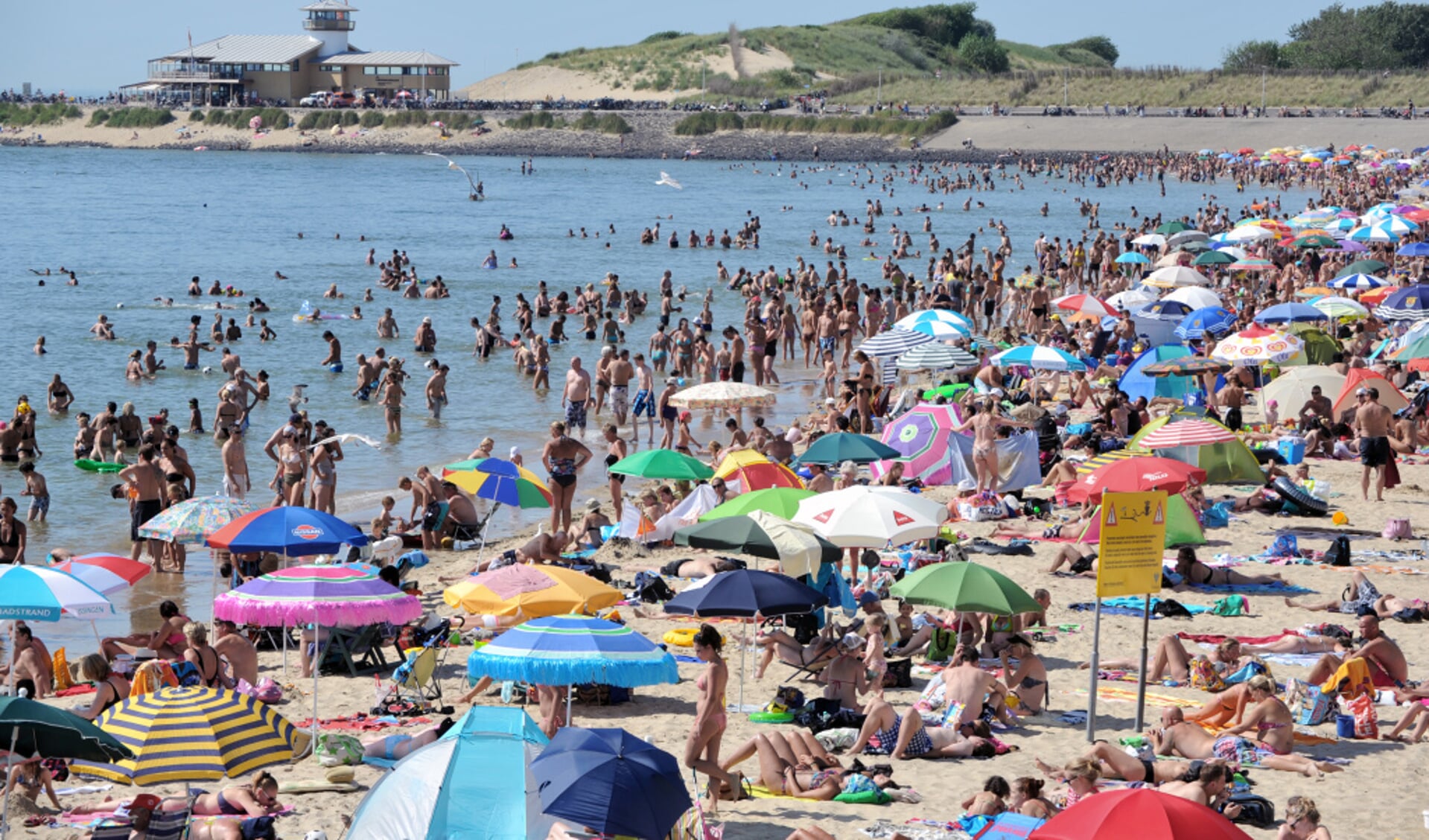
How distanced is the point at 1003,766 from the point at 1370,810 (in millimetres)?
1938

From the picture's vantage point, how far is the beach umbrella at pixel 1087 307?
78.9 ft

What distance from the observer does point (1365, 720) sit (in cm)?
920

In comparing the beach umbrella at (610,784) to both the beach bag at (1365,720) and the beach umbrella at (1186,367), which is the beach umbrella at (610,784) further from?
the beach umbrella at (1186,367)

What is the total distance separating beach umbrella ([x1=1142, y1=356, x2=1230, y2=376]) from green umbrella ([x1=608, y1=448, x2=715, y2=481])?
6.39 meters

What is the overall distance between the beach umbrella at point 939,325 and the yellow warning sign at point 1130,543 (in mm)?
10981

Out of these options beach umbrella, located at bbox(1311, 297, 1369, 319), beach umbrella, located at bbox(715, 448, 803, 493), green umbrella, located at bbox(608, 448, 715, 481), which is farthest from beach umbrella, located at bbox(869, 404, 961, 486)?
beach umbrella, located at bbox(1311, 297, 1369, 319)

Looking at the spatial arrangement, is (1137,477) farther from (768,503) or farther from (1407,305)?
(1407,305)

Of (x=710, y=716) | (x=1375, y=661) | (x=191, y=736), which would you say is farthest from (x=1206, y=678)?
(x=191, y=736)

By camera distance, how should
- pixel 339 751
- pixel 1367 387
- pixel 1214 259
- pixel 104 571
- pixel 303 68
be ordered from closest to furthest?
pixel 339 751 → pixel 104 571 → pixel 1367 387 → pixel 1214 259 → pixel 303 68

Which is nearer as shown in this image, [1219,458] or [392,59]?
[1219,458]

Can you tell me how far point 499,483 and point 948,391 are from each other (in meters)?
7.55

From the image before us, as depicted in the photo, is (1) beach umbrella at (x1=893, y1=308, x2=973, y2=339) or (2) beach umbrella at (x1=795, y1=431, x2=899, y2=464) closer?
(2) beach umbrella at (x1=795, y1=431, x2=899, y2=464)

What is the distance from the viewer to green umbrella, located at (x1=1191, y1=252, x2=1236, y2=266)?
29.2 metres

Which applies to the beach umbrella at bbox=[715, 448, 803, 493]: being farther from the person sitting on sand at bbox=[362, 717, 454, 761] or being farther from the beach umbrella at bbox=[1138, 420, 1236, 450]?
the person sitting on sand at bbox=[362, 717, 454, 761]
